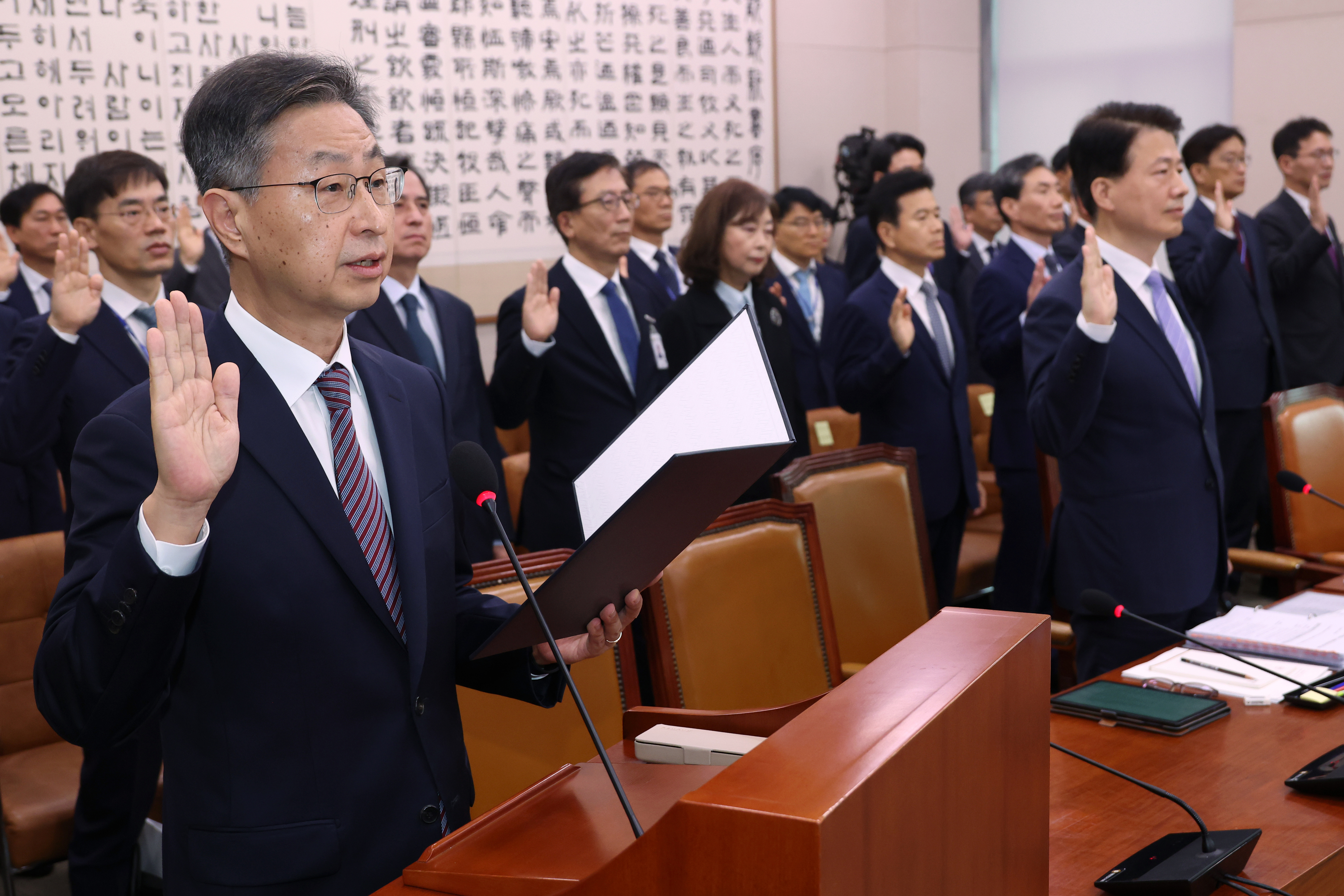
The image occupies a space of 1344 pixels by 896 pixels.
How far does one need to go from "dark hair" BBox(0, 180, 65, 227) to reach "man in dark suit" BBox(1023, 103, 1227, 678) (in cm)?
335

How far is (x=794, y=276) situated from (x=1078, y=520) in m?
3.38

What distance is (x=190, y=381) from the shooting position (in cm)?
111

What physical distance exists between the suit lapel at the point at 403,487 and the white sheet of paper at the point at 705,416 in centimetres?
20

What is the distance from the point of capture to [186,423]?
42.9 inches

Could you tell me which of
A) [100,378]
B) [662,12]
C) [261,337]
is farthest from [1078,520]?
[662,12]

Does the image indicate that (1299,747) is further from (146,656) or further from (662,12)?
(662,12)

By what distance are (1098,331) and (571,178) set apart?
5.93ft

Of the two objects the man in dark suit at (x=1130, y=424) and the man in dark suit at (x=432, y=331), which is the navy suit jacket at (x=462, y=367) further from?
the man in dark suit at (x=1130, y=424)

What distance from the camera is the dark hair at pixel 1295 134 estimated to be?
5367mm

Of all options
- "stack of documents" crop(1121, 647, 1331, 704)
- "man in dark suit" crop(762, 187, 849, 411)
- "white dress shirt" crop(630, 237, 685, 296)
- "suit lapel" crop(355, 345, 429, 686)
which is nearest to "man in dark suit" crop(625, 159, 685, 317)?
"white dress shirt" crop(630, 237, 685, 296)

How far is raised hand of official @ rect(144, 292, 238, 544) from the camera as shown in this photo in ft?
3.48

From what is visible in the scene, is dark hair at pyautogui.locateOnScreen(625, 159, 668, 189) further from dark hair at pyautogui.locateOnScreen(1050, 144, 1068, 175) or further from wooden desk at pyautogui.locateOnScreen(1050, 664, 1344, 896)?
wooden desk at pyautogui.locateOnScreen(1050, 664, 1344, 896)

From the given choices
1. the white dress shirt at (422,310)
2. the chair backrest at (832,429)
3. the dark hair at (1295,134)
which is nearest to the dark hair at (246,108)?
the white dress shirt at (422,310)

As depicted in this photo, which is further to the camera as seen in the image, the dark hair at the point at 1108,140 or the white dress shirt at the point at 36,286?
the white dress shirt at the point at 36,286
